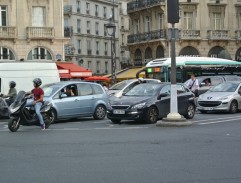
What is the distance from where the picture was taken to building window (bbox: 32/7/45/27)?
42.2m

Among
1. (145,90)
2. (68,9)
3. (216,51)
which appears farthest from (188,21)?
(145,90)

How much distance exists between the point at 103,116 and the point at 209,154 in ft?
36.9

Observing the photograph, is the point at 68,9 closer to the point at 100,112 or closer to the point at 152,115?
the point at 100,112

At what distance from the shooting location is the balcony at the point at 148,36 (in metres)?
53.6

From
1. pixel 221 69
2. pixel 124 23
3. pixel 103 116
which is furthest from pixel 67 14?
pixel 103 116

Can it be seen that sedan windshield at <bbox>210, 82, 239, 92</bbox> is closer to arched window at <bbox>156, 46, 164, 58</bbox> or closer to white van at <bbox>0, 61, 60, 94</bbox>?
white van at <bbox>0, 61, 60, 94</bbox>

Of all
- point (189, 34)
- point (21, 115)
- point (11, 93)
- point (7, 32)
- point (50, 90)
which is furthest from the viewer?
point (189, 34)

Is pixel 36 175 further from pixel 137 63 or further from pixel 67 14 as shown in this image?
pixel 67 14

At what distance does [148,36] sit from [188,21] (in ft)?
16.0

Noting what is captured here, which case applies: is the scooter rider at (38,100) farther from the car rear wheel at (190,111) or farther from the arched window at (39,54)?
the arched window at (39,54)

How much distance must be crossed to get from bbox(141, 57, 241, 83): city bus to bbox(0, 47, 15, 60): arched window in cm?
1255

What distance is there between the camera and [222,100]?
2344 cm

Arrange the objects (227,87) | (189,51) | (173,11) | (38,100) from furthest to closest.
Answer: (189,51)
(227,87)
(173,11)
(38,100)

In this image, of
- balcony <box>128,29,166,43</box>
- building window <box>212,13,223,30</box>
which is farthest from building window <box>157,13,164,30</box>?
building window <box>212,13,223,30</box>
